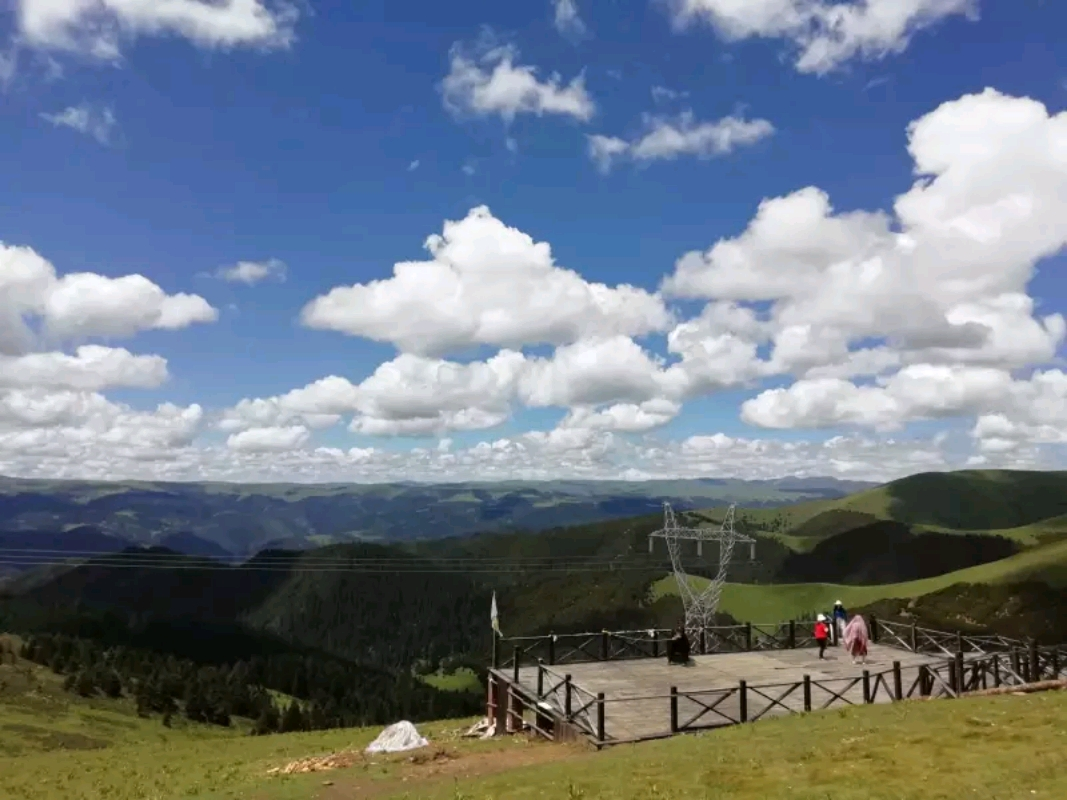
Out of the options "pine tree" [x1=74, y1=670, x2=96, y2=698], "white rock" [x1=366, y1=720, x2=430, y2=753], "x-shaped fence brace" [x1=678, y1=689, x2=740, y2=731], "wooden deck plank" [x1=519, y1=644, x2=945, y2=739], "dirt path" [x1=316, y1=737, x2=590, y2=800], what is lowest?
"pine tree" [x1=74, y1=670, x2=96, y2=698]

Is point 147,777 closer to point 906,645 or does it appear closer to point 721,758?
point 721,758

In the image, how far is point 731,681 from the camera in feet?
132

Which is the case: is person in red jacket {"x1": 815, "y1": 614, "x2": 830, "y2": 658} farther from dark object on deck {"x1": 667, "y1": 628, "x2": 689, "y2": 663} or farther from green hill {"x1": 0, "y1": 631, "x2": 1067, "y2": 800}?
green hill {"x1": 0, "y1": 631, "x2": 1067, "y2": 800}

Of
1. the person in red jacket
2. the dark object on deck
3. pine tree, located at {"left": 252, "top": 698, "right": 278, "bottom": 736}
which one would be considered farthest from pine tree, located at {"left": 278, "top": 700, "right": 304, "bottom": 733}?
the person in red jacket

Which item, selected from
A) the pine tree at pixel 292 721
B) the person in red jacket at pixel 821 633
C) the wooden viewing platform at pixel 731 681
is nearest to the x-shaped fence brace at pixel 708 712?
the wooden viewing platform at pixel 731 681

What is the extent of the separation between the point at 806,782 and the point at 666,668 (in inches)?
957

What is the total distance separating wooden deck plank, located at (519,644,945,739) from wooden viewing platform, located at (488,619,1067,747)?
0.06 meters

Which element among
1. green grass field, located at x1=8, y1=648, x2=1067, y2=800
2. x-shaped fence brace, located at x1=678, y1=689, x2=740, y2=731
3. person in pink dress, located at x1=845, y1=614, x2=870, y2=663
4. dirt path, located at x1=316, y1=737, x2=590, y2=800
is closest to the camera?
green grass field, located at x1=8, y1=648, x2=1067, y2=800

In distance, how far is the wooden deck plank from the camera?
33469 mm

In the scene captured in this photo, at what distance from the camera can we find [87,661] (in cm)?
18900

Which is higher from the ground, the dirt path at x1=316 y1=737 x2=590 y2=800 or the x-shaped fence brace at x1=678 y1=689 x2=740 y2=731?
the x-shaped fence brace at x1=678 y1=689 x2=740 y2=731

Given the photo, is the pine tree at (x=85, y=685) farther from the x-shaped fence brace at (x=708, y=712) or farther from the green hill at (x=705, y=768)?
the x-shaped fence brace at (x=708, y=712)

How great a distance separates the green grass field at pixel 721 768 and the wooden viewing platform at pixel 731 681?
1740mm

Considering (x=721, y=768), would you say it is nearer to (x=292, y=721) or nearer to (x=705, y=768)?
(x=705, y=768)
